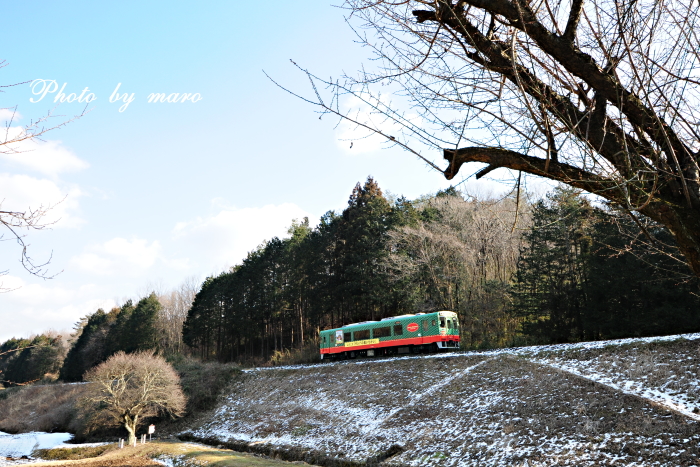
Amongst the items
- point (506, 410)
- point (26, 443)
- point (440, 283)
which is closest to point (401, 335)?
point (440, 283)

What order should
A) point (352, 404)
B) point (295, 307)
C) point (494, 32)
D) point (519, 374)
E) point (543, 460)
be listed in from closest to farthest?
point (494, 32)
point (543, 460)
point (519, 374)
point (352, 404)
point (295, 307)

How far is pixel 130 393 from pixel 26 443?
29.8ft

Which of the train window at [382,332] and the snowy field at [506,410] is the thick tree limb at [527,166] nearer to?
the snowy field at [506,410]

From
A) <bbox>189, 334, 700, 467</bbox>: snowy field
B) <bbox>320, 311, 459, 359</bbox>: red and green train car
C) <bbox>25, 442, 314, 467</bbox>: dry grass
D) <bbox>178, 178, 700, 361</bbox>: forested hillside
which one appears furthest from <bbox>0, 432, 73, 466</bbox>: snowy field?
<bbox>320, 311, 459, 359</bbox>: red and green train car

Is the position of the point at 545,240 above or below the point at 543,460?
above

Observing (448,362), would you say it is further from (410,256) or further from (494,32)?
Result: (494,32)

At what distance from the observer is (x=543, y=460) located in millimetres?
11312

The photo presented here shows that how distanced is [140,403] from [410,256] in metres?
19.0

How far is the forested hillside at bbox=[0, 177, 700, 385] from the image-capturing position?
21.4m

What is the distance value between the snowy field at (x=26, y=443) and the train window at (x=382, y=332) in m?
19.2

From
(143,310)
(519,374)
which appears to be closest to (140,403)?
(519,374)

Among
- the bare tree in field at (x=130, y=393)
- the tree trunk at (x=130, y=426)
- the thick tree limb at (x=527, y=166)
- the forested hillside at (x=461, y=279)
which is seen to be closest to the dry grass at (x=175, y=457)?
the tree trunk at (x=130, y=426)

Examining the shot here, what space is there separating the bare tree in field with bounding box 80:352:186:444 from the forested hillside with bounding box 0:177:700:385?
259 inches

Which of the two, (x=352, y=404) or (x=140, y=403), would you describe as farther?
(x=140, y=403)
